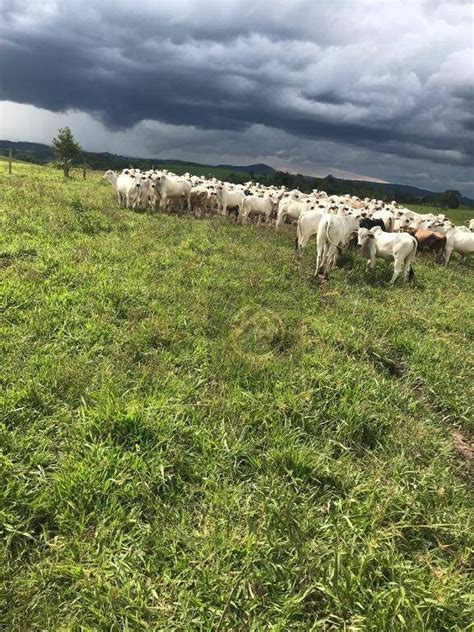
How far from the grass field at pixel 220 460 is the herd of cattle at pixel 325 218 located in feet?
14.6

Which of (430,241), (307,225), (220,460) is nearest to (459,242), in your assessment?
(430,241)

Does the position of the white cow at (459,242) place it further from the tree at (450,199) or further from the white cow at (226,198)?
the tree at (450,199)

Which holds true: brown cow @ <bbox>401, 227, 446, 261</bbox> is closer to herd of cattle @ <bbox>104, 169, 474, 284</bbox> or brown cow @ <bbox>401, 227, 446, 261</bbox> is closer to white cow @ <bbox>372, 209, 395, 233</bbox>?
→ herd of cattle @ <bbox>104, 169, 474, 284</bbox>

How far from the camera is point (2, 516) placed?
3.81 m

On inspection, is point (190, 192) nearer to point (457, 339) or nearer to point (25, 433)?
point (457, 339)

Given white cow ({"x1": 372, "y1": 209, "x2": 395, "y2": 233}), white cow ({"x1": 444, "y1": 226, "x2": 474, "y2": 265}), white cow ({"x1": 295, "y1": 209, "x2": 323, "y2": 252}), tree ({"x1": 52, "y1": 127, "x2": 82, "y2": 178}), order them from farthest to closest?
tree ({"x1": 52, "y1": 127, "x2": 82, "y2": 178})
white cow ({"x1": 372, "y1": 209, "x2": 395, "y2": 233})
white cow ({"x1": 444, "y1": 226, "x2": 474, "y2": 265})
white cow ({"x1": 295, "y1": 209, "x2": 323, "y2": 252})

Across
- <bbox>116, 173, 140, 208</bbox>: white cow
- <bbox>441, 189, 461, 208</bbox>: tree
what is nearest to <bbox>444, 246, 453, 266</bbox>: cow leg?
<bbox>116, 173, 140, 208</bbox>: white cow

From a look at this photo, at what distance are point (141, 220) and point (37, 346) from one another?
10.5m

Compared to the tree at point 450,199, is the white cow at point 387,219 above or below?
below

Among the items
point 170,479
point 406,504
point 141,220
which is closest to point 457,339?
point 406,504

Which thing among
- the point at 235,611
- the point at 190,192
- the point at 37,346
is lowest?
the point at 235,611

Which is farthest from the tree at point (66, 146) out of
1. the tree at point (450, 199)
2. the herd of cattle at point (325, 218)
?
the tree at point (450, 199)

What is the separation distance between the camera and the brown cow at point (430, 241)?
1980 centimetres

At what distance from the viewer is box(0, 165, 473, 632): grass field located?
3438 mm
